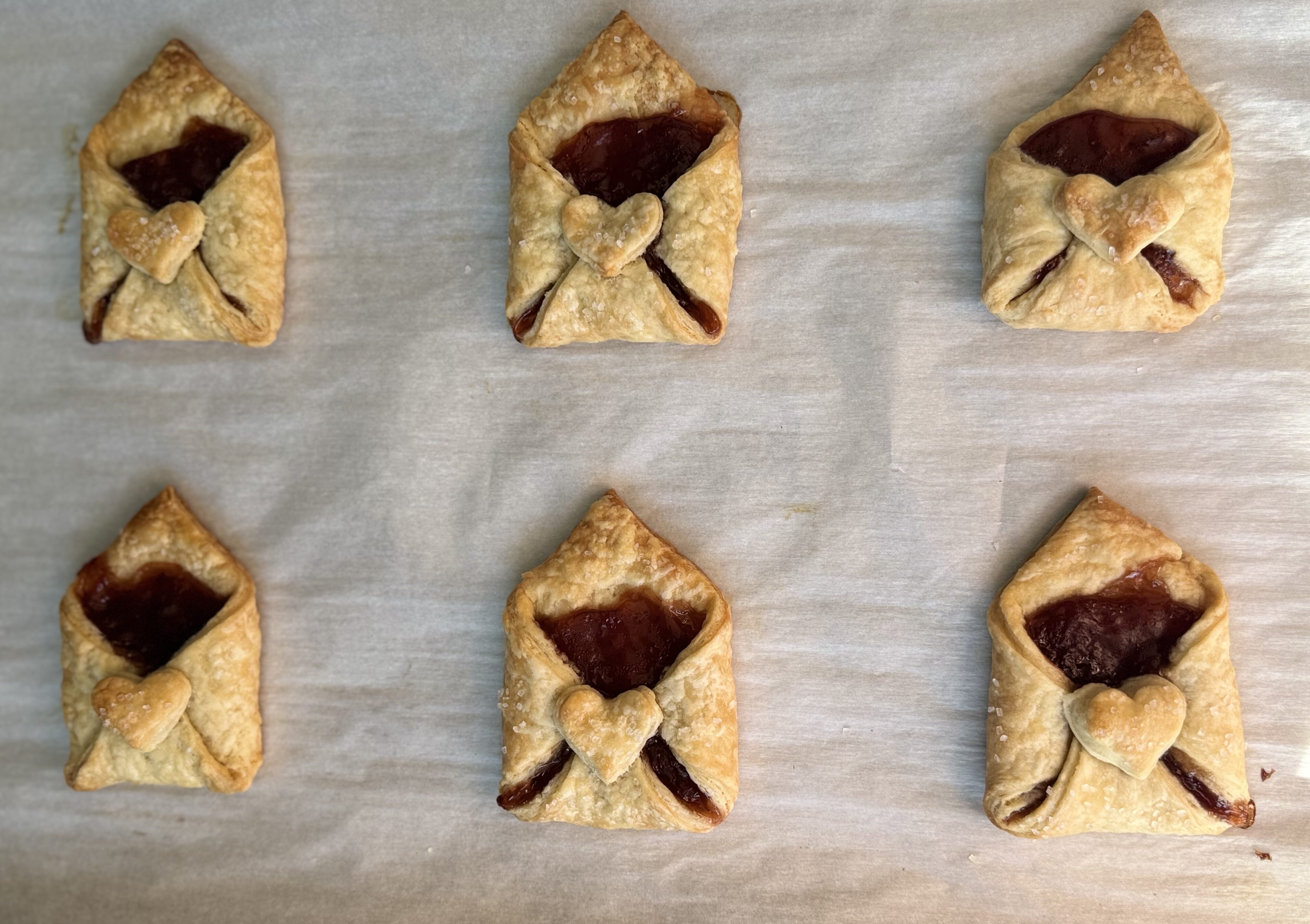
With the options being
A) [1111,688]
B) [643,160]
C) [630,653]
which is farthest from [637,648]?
[643,160]

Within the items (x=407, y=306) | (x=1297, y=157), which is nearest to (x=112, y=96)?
(x=407, y=306)

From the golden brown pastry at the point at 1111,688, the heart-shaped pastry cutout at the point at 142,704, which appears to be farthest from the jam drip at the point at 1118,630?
the heart-shaped pastry cutout at the point at 142,704

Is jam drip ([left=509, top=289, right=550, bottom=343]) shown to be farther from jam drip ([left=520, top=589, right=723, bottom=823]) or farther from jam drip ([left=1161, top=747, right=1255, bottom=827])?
jam drip ([left=1161, top=747, right=1255, bottom=827])

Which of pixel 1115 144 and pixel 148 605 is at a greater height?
pixel 1115 144

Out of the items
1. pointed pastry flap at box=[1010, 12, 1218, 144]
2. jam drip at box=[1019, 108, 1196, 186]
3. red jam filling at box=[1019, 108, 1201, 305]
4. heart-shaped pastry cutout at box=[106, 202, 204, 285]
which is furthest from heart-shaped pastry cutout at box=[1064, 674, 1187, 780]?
heart-shaped pastry cutout at box=[106, 202, 204, 285]

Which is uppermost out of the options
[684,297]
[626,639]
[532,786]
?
[684,297]

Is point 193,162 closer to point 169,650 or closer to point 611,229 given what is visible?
point 611,229

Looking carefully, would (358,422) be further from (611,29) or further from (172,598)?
(611,29)
